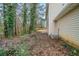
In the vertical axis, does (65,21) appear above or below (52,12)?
below

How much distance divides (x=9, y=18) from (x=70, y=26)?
765 millimetres

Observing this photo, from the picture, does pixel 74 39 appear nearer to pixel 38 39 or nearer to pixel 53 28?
pixel 53 28

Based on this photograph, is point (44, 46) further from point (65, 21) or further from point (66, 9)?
point (66, 9)

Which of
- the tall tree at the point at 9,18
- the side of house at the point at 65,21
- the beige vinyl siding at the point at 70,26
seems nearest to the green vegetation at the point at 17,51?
the tall tree at the point at 9,18

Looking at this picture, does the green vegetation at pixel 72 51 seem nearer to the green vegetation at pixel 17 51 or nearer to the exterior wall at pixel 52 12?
the exterior wall at pixel 52 12

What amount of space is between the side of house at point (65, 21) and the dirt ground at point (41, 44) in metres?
0.10

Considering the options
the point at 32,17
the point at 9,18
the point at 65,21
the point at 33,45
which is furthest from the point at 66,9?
the point at 9,18

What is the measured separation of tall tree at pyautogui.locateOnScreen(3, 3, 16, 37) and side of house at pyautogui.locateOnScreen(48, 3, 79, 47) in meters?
0.47

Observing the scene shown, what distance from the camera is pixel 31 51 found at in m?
2.28

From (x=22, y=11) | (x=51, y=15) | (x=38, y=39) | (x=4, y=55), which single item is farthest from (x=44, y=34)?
(x=4, y=55)

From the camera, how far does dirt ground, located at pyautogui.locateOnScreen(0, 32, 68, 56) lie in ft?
7.41

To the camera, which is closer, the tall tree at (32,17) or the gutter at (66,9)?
the gutter at (66,9)

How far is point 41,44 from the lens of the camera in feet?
7.47

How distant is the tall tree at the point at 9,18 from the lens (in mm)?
2283
